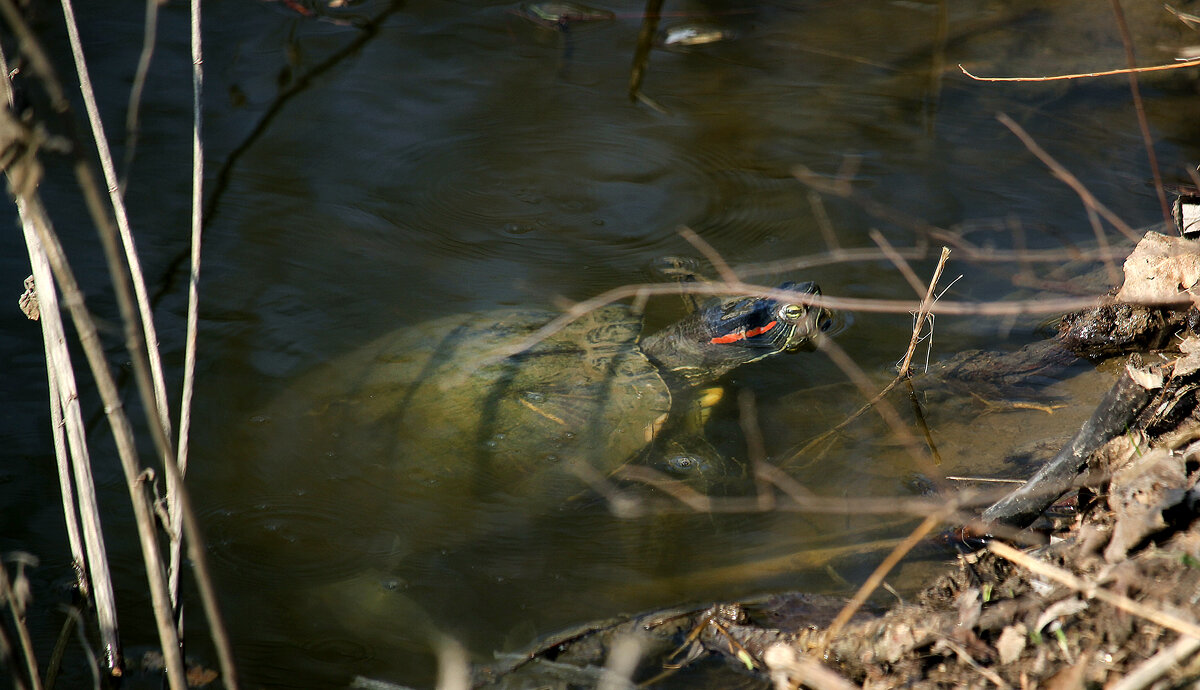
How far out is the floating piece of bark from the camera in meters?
1.92

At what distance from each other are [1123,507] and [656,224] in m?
3.11

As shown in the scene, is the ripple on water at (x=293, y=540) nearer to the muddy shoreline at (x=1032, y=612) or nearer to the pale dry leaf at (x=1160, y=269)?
the muddy shoreline at (x=1032, y=612)

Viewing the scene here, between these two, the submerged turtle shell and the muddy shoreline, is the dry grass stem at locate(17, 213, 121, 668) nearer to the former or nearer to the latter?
the muddy shoreline

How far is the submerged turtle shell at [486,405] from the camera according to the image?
3004mm

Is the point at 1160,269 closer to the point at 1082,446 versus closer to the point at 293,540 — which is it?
the point at 1082,446

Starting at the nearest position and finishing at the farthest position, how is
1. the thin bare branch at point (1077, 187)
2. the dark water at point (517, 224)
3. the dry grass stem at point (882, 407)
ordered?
the thin bare branch at point (1077, 187), the dark water at point (517, 224), the dry grass stem at point (882, 407)

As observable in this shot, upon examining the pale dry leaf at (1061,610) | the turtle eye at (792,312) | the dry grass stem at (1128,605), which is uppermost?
the dry grass stem at (1128,605)

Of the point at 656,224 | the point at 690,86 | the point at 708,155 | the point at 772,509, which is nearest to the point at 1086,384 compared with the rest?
the point at 772,509

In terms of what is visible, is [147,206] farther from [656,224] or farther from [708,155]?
[708,155]

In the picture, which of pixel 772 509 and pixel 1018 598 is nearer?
pixel 1018 598

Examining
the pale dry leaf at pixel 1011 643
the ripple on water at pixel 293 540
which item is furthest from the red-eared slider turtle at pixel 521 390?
the pale dry leaf at pixel 1011 643

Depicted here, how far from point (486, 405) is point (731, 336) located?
1148 millimetres

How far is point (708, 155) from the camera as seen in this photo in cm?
507

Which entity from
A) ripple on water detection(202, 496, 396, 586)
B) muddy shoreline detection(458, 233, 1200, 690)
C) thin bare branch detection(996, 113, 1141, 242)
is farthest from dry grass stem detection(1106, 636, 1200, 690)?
ripple on water detection(202, 496, 396, 586)
